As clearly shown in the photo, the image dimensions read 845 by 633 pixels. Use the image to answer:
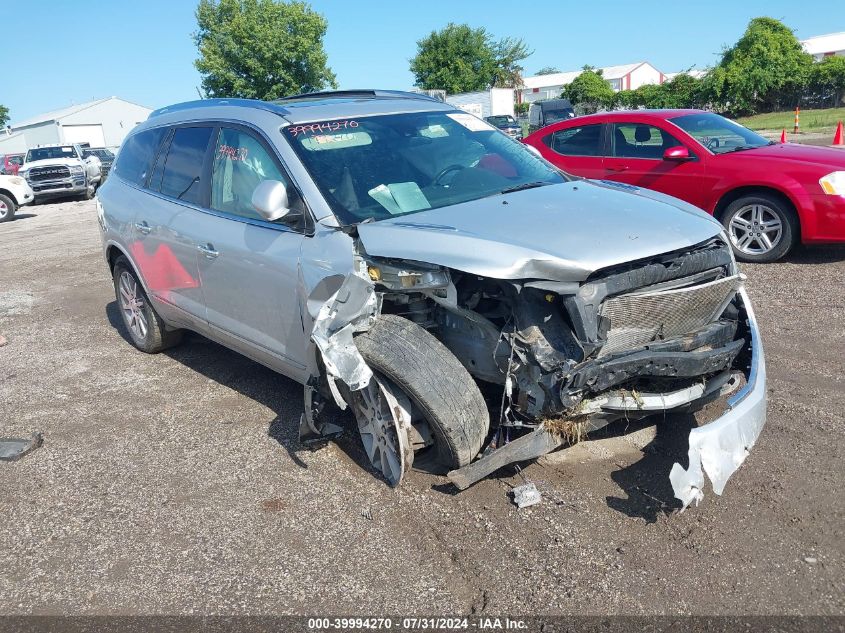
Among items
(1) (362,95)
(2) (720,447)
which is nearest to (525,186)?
(1) (362,95)

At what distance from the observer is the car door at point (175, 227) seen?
15.3 ft

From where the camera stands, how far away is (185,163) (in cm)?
491

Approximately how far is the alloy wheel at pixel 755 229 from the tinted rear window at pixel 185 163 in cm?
557

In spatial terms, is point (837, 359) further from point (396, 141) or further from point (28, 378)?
point (28, 378)

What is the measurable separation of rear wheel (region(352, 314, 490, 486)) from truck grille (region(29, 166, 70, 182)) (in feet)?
74.6

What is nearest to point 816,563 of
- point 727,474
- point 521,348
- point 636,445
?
point 727,474

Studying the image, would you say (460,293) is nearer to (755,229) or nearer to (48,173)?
(755,229)

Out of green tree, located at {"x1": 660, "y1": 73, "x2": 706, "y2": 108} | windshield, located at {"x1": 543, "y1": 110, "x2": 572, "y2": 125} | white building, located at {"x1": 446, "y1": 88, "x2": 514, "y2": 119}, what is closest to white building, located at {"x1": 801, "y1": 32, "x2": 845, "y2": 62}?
green tree, located at {"x1": 660, "y1": 73, "x2": 706, "y2": 108}

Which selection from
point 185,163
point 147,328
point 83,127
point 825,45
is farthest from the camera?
point 825,45

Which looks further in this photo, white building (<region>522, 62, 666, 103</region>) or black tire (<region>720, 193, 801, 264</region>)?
white building (<region>522, 62, 666, 103</region>)

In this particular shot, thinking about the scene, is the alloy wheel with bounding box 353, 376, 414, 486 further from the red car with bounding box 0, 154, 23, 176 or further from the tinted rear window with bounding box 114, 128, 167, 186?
the red car with bounding box 0, 154, 23, 176

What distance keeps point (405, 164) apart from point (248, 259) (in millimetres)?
1052

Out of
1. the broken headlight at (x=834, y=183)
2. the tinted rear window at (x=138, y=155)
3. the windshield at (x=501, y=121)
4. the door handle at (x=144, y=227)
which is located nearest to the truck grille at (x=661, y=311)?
the door handle at (x=144, y=227)

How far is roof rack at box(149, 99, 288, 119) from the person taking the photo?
14.2ft
